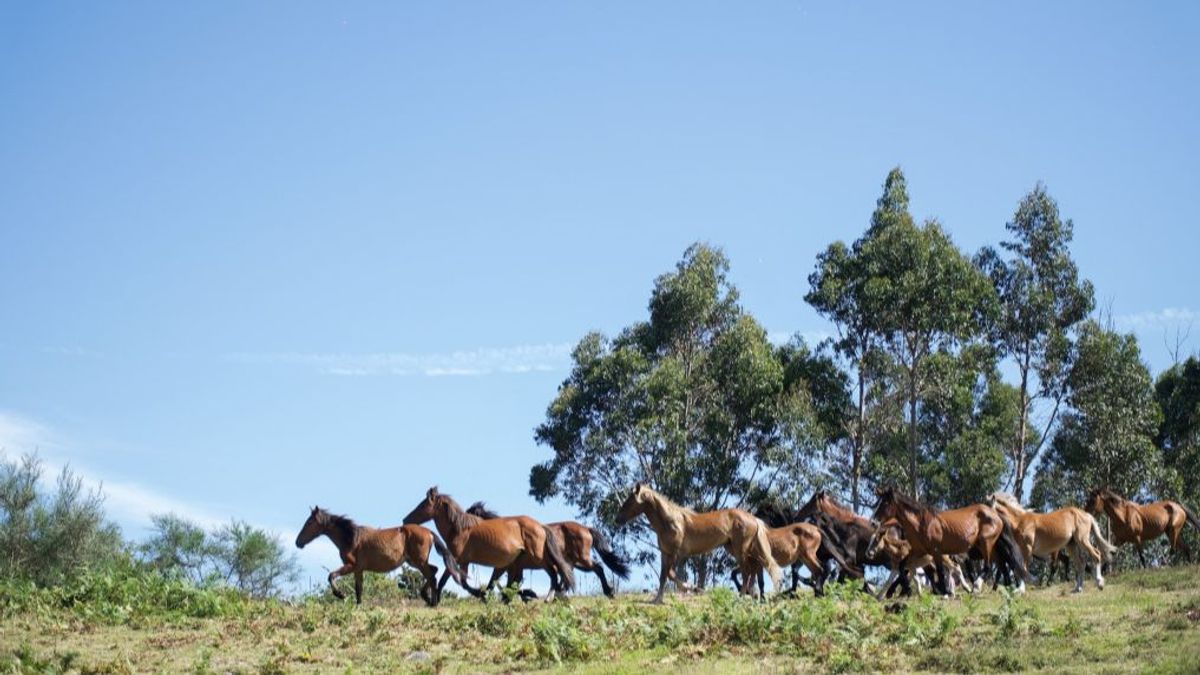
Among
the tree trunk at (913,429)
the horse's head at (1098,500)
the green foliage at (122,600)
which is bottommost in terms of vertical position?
the green foliage at (122,600)

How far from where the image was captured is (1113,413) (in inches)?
1781

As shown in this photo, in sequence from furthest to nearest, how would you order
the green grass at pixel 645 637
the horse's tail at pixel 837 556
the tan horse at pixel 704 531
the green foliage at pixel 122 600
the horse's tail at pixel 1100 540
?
the horse's tail at pixel 837 556 → the horse's tail at pixel 1100 540 → the tan horse at pixel 704 531 → the green foliage at pixel 122 600 → the green grass at pixel 645 637

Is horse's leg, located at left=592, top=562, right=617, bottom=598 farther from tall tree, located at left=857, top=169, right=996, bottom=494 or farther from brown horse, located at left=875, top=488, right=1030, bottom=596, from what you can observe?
tall tree, located at left=857, top=169, right=996, bottom=494

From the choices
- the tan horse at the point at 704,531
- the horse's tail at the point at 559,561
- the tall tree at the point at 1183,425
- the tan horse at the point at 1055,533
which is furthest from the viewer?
the tall tree at the point at 1183,425

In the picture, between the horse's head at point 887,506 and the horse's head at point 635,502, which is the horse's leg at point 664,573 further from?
the horse's head at point 887,506

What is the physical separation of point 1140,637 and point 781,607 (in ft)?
15.4

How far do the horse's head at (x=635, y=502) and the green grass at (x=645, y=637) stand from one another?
2.83 metres

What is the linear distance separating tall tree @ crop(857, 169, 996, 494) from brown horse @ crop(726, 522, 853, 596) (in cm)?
1724

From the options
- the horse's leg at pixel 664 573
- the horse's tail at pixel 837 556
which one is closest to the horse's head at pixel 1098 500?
the horse's tail at pixel 837 556

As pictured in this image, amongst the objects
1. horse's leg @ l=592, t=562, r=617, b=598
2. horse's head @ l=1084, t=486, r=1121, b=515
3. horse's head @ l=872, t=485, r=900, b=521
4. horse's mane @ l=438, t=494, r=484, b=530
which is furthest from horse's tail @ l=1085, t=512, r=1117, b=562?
horse's mane @ l=438, t=494, r=484, b=530

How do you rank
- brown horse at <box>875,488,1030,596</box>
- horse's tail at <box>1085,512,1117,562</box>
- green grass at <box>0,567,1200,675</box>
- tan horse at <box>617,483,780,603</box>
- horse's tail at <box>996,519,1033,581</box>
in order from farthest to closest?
1. horse's tail at <box>1085,512,1117,562</box>
2. tan horse at <box>617,483,780,603</box>
3. horse's tail at <box>996,519,1033,581</box>
4. brown horse at <box>875,488,1030,596</box>
5. green grass at <box>0,567,1200,675</box>

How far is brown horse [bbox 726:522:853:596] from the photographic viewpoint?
82.6 feet

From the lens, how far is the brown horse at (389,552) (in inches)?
971

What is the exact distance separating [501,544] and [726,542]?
4.04m
